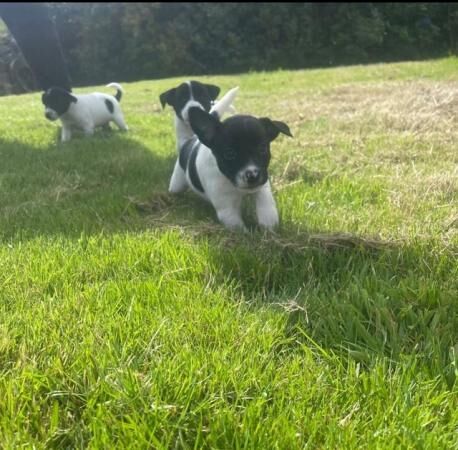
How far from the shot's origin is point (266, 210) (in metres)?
3.06

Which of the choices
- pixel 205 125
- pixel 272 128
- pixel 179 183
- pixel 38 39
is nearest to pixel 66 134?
pixel 38 39

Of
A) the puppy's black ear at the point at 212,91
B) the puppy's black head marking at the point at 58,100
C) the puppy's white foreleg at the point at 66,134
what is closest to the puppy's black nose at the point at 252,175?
the puppy's black ear at the point at 212,91


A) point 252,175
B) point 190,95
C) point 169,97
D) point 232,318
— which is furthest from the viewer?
point 169,97

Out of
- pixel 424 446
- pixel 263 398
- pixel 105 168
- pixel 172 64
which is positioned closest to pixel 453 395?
pixel 424 446

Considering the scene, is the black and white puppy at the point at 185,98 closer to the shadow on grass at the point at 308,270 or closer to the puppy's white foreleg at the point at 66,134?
the shadow on grass at the point at 308,270

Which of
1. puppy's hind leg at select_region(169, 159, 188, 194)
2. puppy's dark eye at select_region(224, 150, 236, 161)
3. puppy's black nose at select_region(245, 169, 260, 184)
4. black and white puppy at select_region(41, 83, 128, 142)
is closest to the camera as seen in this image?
puppy's black nose at select_region(245, 169, 260, 184)

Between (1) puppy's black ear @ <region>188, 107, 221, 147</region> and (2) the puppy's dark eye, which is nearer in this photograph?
→ (2) the puppy's dark eye

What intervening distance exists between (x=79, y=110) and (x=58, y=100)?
0.30 m

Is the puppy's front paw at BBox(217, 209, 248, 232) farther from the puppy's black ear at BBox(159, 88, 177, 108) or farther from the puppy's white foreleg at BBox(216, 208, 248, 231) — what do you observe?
the puppy's black ear at BBox(159, 88, 177, 108)

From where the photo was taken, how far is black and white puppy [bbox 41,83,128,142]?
6883 mm

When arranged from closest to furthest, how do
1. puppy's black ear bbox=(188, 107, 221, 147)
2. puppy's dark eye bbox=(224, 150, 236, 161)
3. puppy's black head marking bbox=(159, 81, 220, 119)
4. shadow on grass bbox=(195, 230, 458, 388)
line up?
shadow on grass bbox=(195, 230, 458, 388)
puppy's dark eye bbox=(224, 150, 236, 161)
puppy's black ear bbox=(188, 107, 221, 147)
puppy's black head marking bbox=(159, 81, 220, 119)

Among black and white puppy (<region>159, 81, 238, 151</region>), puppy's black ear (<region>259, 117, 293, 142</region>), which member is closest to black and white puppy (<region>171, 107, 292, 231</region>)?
puppy's black ear (<region>259, 117, 293, 142</region>)

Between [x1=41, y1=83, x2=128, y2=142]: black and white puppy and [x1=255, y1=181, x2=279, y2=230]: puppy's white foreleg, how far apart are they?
428cm

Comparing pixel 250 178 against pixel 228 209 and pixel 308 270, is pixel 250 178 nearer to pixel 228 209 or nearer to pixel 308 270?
pixel 228 209
